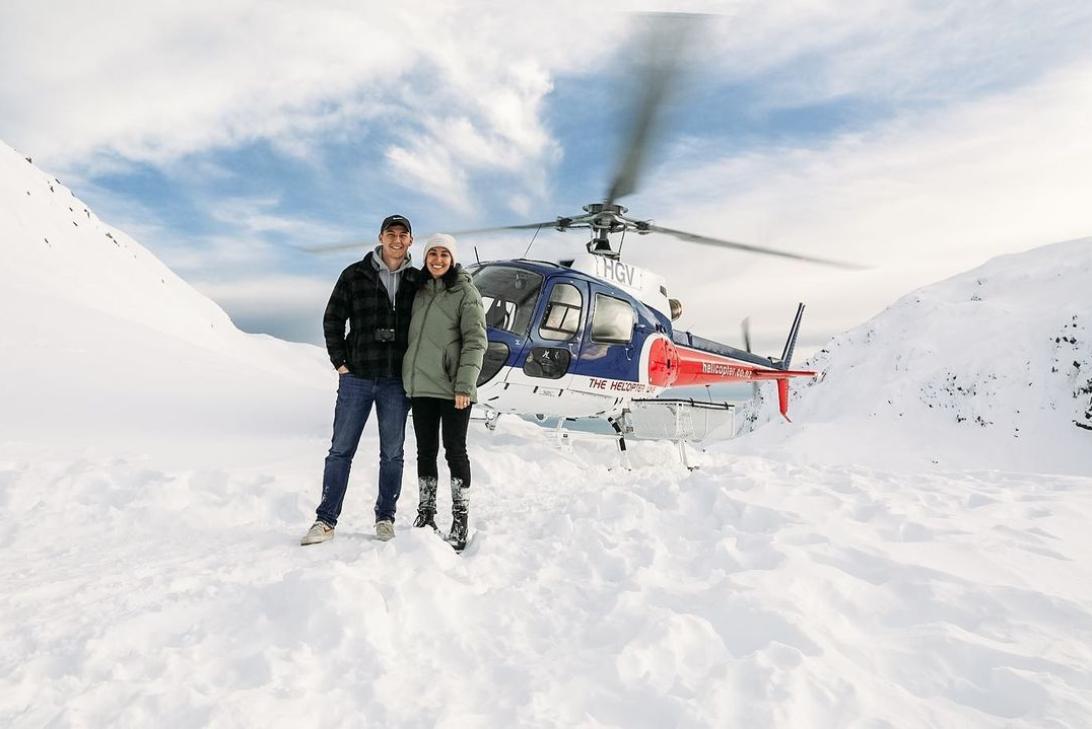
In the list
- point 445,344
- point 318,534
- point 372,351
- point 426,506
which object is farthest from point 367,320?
point 318,534

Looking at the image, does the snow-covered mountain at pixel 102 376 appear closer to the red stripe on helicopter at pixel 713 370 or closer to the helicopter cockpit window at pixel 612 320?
the helicopter cockpit window at pixel 612 320

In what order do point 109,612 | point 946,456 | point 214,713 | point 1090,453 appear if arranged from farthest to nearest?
point 946,456
point 1090,453
point 109,612
point 214,713

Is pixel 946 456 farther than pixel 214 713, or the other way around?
pixel 946 456

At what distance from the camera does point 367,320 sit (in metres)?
4.05

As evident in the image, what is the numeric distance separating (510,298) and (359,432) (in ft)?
10.1

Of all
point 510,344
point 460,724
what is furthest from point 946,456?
point 460,724

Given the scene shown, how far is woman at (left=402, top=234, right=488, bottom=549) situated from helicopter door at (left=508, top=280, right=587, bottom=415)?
2782 millimetres

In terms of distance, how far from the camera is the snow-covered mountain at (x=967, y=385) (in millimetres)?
16938

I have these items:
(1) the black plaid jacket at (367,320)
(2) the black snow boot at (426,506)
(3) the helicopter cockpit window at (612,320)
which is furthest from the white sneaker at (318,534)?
(3) the helicopter cockpit window at (612,320)

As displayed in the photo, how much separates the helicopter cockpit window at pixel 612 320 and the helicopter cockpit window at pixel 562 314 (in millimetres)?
297

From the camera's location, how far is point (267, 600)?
275cm

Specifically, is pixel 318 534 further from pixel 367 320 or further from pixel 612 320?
pixel 612 320

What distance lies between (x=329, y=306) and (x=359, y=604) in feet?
6.98

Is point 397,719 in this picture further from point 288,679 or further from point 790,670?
point 790,670
